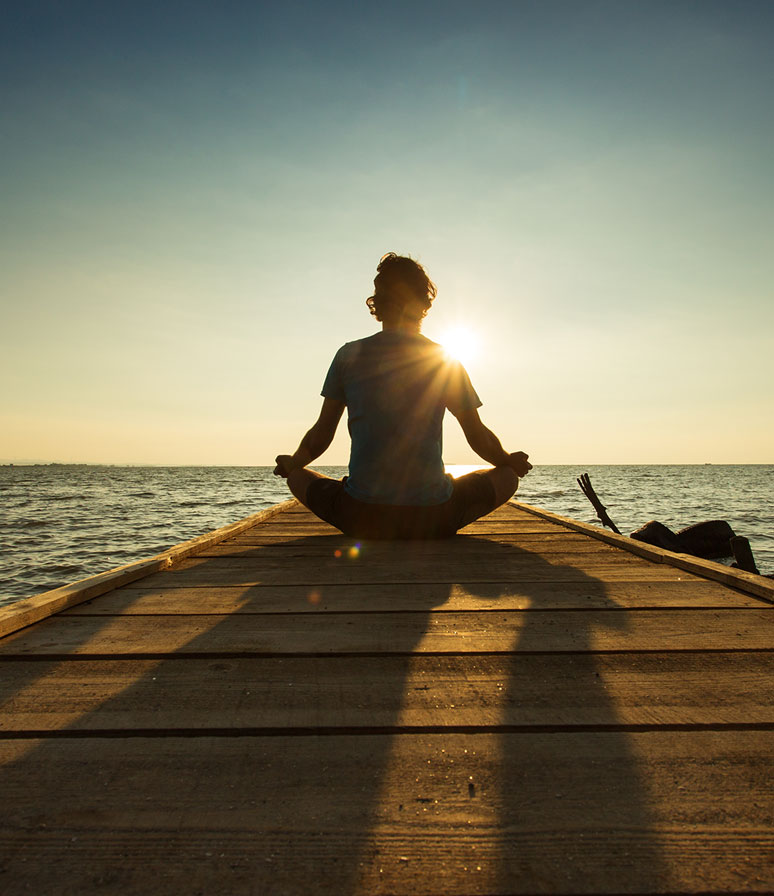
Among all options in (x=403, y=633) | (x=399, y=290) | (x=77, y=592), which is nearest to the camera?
(x=403, y=633)

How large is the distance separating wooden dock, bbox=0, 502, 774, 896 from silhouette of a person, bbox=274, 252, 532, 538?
1.39 m

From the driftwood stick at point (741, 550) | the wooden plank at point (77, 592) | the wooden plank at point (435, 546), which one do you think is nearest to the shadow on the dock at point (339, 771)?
the wooden plank at point (77, 592)

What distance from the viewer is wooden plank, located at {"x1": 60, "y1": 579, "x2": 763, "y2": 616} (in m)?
2.08

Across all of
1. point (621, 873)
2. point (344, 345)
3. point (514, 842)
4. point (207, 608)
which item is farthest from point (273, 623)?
point (344, 345)

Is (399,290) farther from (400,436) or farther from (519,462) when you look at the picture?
(519,462)

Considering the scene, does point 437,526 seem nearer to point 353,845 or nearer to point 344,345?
point 344,345

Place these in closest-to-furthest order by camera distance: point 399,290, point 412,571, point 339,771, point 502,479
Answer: point 339,771 → point 412,571 → point 399,290 → point 502,479

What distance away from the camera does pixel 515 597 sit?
7.30 ft

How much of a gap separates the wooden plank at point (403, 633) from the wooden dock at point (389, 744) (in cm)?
1

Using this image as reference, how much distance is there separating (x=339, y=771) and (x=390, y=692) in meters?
0.34

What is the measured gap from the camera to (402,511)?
3.57 meters

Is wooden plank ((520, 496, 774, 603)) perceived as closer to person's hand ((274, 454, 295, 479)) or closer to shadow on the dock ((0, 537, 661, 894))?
shadow on the dock ((0, 537, 661, 894))

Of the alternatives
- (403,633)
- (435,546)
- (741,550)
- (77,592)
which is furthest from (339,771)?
(741,550)

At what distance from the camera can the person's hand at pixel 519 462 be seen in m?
3.73
